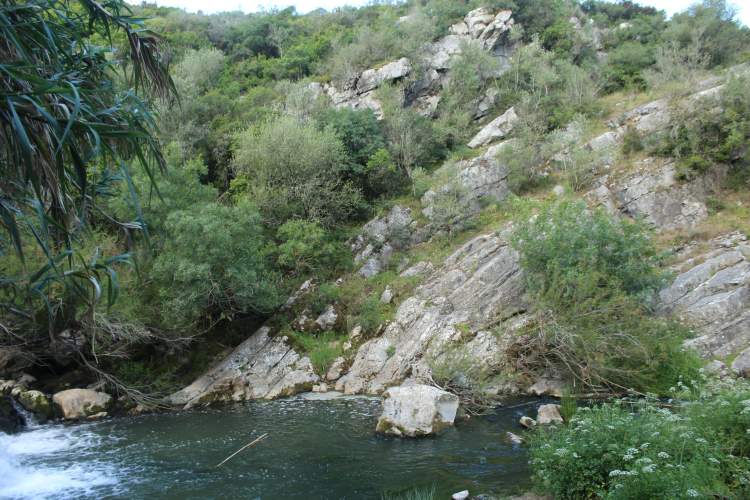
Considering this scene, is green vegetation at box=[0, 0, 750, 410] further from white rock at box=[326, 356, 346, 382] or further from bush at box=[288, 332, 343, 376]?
white rock at box=[326, 356, 346, 382]

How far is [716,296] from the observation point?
18.2 metres

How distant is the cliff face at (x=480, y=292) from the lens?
61.2 ft

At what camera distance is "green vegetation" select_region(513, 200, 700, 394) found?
16.3 meters

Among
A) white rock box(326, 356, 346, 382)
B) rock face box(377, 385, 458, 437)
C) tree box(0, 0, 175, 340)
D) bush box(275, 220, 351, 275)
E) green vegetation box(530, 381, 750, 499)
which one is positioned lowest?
white rock box(326, 356, 346, 382)

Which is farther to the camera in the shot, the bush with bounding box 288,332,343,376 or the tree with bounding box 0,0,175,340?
the bush with bounding box 288,332,343,376

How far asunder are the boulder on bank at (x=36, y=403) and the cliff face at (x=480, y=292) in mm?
4872

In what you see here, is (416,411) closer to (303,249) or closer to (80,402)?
(303,249)

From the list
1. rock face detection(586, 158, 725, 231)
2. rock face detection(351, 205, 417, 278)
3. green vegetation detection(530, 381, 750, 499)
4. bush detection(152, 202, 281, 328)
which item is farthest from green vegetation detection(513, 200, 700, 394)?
bush detection(152, 202, 281, 328)

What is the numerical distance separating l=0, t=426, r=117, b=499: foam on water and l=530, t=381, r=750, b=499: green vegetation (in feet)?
35.1

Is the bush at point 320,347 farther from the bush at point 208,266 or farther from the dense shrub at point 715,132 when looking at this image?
the dense shrub at point 715,132

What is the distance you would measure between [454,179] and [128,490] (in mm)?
23900

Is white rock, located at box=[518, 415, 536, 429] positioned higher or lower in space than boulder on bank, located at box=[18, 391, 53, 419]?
lower

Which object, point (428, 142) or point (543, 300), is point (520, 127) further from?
point (543, 300)

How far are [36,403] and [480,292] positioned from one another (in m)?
19.3
